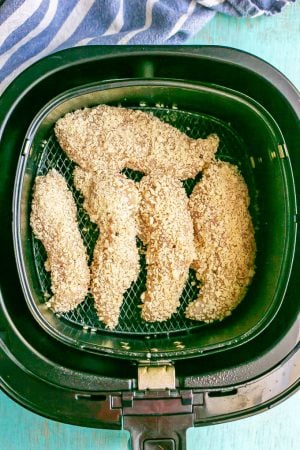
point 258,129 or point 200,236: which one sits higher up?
point 258,129

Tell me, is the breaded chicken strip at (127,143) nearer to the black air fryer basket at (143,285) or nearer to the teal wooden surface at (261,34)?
the black air fryer basket at (143,285)

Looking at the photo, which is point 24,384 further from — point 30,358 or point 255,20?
point 255,20

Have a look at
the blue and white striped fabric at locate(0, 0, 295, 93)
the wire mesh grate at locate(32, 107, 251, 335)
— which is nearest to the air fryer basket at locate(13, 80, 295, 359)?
the wire mesh grate at locate(32, 107, 251, 335)

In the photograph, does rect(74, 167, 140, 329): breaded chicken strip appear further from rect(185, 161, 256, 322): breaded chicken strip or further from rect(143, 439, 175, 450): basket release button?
rect(143, 439, 175, 450): basket release button

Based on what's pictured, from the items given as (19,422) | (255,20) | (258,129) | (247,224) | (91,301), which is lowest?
(19,422)

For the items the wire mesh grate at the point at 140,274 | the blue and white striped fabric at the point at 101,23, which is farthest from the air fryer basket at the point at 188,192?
the blue and white striped fabric at the point at 101,23

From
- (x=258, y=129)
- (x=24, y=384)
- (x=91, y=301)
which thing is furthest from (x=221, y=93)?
(x=24, y=384)

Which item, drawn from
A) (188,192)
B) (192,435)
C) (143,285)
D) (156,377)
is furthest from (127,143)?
(192,435)
